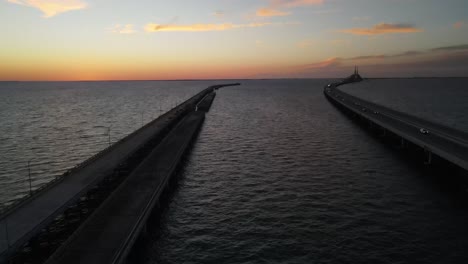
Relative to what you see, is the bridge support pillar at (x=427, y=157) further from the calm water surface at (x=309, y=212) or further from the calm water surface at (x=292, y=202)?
the calm water surface at (x=309, y=212)

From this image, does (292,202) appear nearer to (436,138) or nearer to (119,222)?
(119,222)

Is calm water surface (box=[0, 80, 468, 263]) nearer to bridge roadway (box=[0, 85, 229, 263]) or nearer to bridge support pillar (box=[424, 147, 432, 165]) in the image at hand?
Answer: bridge support pillar (box=[424, 147, 432, 165])

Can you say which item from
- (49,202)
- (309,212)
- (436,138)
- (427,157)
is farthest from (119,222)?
(436,138)

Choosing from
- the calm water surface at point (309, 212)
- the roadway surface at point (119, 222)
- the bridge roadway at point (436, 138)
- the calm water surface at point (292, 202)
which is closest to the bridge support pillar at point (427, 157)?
the bridge roadway at point (436, 138)

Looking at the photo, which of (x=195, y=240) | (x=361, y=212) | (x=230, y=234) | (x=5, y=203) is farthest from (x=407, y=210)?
(x=5, y=203)

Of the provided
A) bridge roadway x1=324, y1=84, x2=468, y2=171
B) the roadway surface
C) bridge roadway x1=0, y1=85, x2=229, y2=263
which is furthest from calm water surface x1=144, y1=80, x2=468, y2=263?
bridge roadway x1=0, y1=85, x2=229, y2=263

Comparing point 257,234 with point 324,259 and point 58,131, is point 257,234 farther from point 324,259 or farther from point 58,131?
point 58,131

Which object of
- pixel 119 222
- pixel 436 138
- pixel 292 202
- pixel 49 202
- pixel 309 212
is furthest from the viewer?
pixel 436 138

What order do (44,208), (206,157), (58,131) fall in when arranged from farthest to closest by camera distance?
(58,131)
(206,157)
(44,208)
